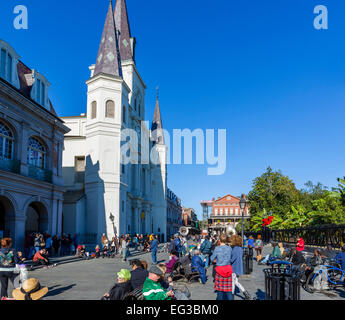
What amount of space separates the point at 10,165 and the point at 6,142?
1.37 metres

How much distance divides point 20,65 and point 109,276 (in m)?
16.5

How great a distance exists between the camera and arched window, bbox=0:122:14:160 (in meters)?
19.5

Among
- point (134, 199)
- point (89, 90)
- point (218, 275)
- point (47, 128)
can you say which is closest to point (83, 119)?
point (89, 90)

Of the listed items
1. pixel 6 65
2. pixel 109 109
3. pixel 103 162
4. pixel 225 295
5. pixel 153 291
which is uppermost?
pixel 109 109

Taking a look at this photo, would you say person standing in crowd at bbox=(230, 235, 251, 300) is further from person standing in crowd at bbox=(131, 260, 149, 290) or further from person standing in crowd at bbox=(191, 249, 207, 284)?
person standing in crowd at bbox=(131, 260, 149, 290)

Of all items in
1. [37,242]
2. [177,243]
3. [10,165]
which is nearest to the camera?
[177,243]

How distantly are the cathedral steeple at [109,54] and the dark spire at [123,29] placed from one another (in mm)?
8016

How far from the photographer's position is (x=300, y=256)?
38.9 feet

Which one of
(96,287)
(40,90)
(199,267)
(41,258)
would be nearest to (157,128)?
(40,90)

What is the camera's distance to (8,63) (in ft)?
67.7

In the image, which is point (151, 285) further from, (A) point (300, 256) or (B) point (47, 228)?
(B) point (47, 228)

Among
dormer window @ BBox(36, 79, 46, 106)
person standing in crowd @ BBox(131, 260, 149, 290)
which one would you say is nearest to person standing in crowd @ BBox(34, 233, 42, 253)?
dormer window @ BBox(36, 79, 46, 106)

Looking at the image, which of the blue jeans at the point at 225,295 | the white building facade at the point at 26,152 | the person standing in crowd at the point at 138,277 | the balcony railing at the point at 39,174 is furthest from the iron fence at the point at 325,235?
the balcony railing at the point at 39,174

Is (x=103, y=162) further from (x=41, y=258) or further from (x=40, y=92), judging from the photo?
(x=41, y=258)
